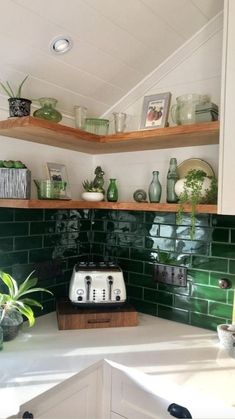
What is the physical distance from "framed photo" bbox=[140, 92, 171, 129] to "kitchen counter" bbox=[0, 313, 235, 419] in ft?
3.52

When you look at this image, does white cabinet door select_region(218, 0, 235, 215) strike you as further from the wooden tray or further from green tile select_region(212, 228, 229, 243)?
the wooden tray

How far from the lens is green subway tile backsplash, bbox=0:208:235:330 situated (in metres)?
1.70

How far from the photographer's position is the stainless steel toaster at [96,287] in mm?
1736

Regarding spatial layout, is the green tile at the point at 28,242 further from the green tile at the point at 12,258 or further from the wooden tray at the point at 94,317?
the wooden tray at the point at 94,317

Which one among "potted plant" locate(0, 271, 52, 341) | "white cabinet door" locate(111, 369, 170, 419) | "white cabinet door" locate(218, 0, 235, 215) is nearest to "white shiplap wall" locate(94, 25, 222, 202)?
"white cabinet door" locate(218, 0, 235, 215)

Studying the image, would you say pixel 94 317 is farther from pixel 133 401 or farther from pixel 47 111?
pixel 47 111

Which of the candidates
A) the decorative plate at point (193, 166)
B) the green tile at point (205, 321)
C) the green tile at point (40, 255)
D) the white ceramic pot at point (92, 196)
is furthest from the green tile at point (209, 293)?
the green tile at point (40, 255)

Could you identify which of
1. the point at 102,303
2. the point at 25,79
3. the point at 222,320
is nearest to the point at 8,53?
the point at 25,79

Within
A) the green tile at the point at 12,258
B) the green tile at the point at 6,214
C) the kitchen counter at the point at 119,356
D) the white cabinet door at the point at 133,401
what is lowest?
the white cabinet door at the point at 133,401

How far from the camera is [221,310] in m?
1.70

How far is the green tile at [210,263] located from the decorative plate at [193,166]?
44cm

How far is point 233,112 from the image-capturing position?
1.33 m

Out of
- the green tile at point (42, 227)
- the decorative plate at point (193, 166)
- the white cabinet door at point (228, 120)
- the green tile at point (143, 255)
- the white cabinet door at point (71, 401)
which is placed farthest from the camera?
the green tile at point (143, 255)

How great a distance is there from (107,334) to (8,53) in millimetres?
1391
